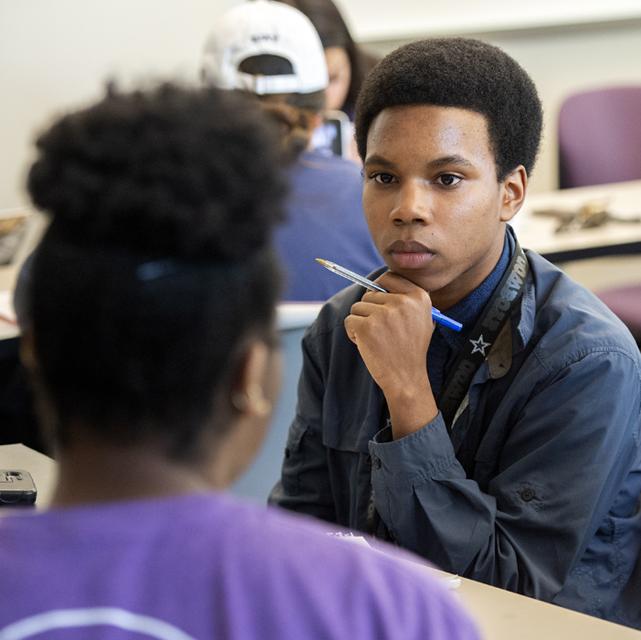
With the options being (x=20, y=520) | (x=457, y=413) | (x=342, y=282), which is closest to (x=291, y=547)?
(x=20, y=520)

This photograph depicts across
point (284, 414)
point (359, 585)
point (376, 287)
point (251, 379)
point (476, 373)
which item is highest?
point (251, 379)

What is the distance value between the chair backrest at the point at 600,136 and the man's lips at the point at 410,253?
289 cm

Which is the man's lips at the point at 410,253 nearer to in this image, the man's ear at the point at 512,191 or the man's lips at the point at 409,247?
the man's lips at the point at 409,247

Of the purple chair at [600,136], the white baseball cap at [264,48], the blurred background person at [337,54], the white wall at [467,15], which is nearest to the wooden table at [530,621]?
the white baseball cap at [264,48]

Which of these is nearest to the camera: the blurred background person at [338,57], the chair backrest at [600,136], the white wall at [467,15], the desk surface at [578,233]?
the desk surface at [578,233]

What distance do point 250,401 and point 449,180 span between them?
3.06 feet

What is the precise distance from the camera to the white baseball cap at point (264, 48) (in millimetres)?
2906

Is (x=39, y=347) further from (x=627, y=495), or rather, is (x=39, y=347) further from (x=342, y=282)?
(x=342, y=282)

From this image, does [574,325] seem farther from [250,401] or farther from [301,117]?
[301,117]

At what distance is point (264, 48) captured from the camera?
296 centimetres

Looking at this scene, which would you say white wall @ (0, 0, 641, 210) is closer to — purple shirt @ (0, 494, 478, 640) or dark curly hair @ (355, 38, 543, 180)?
dark curly hair @ (355, 38, 543, 180)

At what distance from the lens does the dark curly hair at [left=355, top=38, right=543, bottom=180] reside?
1.71m

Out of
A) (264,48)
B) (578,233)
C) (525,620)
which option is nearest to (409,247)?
(525,620)

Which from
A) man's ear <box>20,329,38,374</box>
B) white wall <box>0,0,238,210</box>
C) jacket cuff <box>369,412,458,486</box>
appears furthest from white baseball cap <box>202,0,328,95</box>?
man's ear <box>20,329,38,374</box>
